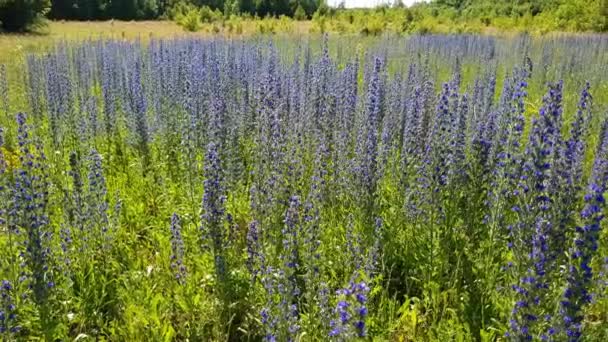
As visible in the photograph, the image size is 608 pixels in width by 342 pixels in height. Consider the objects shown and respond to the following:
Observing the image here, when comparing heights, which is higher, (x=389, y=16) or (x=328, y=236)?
(x=389, y=16)

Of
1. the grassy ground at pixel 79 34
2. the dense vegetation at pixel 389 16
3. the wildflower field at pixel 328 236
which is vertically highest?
the dense vegetation at pixel 389 16

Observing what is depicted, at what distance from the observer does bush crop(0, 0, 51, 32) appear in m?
28.4

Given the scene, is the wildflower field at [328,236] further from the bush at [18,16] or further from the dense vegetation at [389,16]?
the bush at [18,16]

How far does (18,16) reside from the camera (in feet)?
95.3

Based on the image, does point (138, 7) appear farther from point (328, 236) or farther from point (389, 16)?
point (328, 236)

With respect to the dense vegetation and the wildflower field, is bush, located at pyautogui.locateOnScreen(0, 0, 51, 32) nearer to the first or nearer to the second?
the dense vegetation

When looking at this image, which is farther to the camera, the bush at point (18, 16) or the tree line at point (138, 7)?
the tree line at point (138, 7)

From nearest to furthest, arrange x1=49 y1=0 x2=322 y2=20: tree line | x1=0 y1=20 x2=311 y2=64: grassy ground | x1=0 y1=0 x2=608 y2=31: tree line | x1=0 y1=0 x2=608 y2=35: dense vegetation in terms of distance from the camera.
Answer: x1=0 y1=20 x2=311 y2=64: grassy ground < x1=0 y1=0 x2=608 y2=35: dense vegetation < x1=0 y1=0 x2=608 y2=31: tree line < x1=49 y1=0 x2=322 y2=20: tree line

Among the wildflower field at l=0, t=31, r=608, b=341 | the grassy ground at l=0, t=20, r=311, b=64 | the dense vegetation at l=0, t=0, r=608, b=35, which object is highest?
the dense vegetation at l=0, t=0, r=608, b=35

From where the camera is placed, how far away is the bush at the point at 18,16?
1117 inches

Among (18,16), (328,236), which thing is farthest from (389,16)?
(328,236)

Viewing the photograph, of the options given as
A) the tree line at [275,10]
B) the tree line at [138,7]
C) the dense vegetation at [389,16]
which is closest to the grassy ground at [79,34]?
the dense vegetation at [389,16]

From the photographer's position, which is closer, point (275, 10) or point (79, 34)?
point (79, 34)

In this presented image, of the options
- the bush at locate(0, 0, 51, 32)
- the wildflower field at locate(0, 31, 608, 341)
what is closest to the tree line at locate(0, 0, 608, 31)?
the bush at locate(0, 0, 51, 32)
